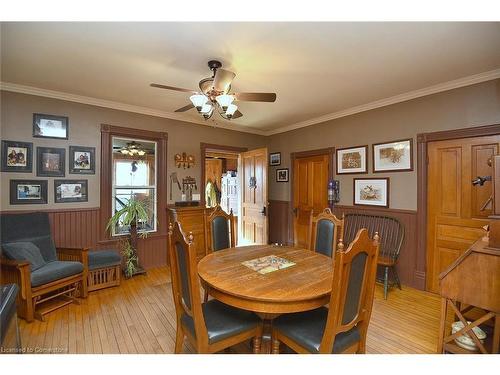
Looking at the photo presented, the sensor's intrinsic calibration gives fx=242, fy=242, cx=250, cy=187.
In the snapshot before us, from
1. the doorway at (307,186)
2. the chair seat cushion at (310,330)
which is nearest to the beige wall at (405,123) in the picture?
the doorway at (307,186)

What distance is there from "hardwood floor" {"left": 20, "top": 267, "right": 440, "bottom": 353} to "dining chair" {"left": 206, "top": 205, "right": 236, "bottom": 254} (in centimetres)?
81

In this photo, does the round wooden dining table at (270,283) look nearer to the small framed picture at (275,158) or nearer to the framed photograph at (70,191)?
the framed photograph at (70,191)

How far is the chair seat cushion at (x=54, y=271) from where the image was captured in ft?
7.56

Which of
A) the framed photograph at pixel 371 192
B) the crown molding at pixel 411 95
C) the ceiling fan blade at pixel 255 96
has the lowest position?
the framed photograph at pixel 371 192

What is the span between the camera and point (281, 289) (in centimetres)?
150

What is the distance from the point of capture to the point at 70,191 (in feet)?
10.6

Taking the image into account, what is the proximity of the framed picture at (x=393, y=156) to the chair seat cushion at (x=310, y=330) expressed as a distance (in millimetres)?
2377

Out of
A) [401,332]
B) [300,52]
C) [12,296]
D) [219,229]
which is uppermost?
[300,52]

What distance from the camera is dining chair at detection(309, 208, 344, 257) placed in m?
2.48

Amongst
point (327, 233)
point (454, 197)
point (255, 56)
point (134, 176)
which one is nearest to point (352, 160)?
point (454, 197)
